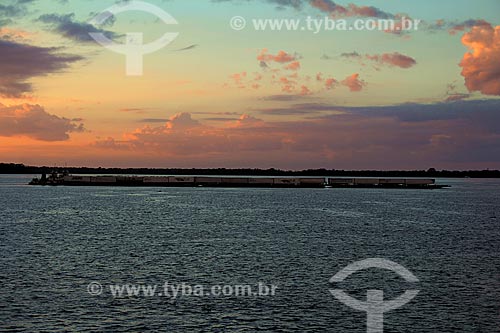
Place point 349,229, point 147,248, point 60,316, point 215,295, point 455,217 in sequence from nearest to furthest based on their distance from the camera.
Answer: point 60,316 < point 215,295 < point 147,248 < point 349,229 < point 455,217

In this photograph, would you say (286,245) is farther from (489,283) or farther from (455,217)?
(455,217)

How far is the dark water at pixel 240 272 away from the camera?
1150 inches

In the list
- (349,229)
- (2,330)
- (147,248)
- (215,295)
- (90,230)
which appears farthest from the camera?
(349,229)

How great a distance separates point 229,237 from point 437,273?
27.4 metres

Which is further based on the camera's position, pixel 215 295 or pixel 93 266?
pixel 93 266

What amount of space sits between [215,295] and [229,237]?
30.4m

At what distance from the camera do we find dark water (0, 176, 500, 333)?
2922cm

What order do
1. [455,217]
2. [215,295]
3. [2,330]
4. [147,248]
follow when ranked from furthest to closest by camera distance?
[455,217] → [147,248] → [215,295] → [2,330]

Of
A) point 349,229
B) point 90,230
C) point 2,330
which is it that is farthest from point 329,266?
point 90,230

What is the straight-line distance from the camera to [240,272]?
4228cm

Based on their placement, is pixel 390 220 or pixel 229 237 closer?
pixel 229 237

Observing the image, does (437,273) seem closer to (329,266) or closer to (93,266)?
(329,266)

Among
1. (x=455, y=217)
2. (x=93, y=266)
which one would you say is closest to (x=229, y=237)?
(x=93, y=266)

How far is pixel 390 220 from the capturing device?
92562 mm
